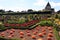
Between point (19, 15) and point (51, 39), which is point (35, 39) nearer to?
point (51, 39)

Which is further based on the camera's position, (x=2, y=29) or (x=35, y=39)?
(x=2, y=29)

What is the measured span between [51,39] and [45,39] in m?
0.51

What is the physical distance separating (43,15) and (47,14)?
1.22 m

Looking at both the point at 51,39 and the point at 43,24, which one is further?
the point at 43,24

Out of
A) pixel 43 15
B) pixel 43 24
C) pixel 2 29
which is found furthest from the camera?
pixel 43 15

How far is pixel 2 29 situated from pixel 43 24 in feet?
31.3

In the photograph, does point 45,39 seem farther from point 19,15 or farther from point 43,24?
point 19,15

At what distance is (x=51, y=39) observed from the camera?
58.5 ft

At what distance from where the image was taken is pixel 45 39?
1764cm

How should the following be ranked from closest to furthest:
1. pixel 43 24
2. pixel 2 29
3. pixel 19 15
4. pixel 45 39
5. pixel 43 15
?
pixel 45 39 < pixel 2 29 < pixel 43 24 < pixel 43 15 < pixel 19 15

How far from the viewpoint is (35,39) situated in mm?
17906

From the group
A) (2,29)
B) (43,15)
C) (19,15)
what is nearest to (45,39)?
(2,29)

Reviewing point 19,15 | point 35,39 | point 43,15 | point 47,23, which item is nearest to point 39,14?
point 43,15

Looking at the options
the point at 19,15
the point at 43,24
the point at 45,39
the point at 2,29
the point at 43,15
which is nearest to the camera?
the point at 45,39
